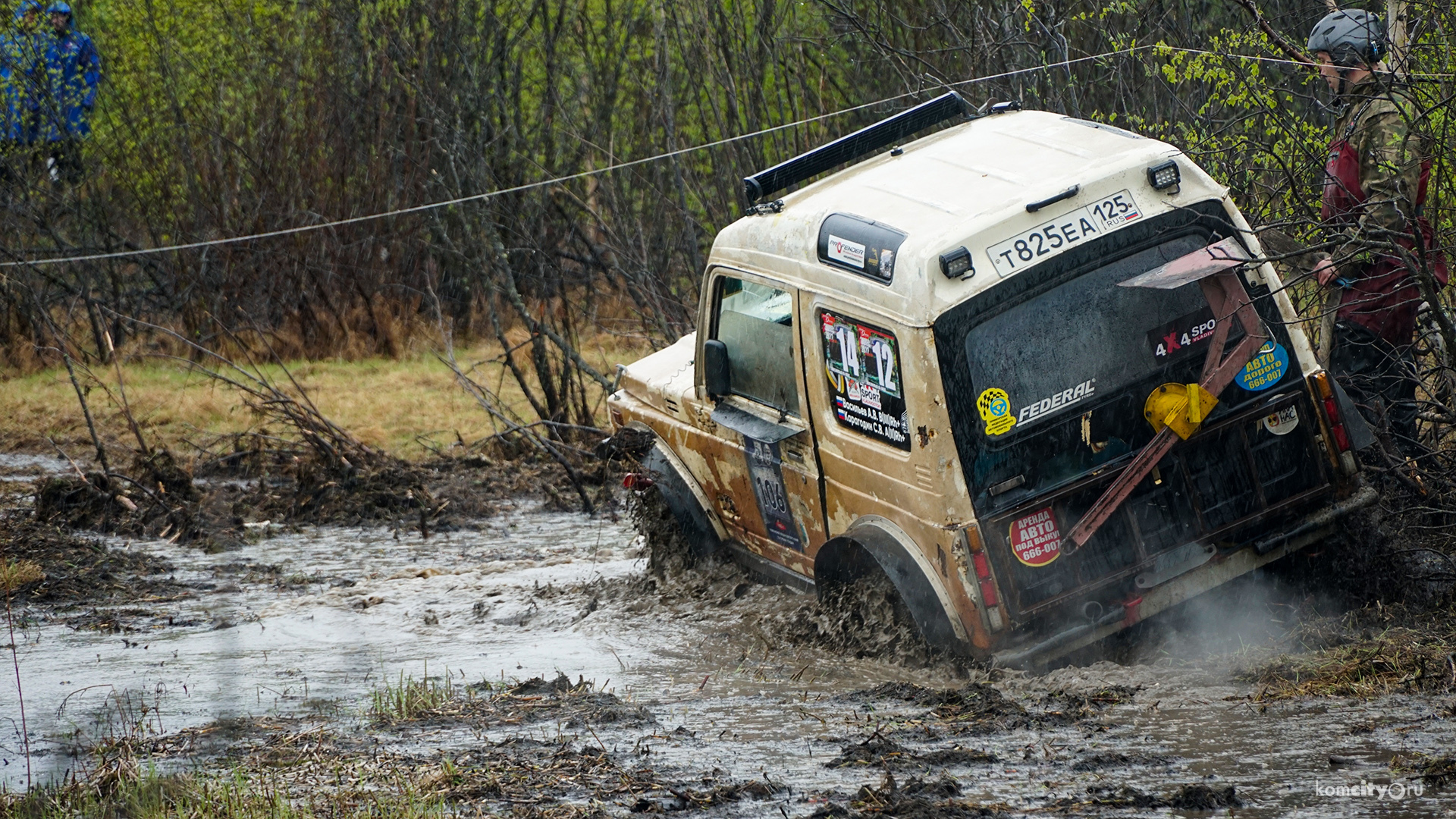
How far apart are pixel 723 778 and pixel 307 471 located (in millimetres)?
6759

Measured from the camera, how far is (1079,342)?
5254mm

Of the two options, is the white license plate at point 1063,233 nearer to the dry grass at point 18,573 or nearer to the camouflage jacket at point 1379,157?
the camouflage jacket at point 1379,157

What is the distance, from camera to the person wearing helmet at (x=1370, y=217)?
18.9ft

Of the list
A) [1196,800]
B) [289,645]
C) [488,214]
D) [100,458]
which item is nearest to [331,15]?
[488,214]

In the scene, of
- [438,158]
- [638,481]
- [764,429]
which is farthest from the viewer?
[438,158]

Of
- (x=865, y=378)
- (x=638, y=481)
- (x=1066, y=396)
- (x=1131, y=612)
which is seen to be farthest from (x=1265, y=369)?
(x=638, y=481)

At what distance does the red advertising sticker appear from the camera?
204 inches

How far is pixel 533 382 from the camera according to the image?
14.0m

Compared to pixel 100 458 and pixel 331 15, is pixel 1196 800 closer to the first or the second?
pixel 100 458

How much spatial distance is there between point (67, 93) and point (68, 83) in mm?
102

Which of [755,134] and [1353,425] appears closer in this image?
[1353,425]

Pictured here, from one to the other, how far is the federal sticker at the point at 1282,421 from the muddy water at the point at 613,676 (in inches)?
25.2

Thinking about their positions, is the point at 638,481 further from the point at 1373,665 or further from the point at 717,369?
the point at 1373,665
